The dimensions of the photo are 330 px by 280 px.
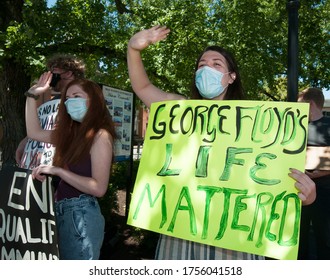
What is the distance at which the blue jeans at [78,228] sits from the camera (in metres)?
2.13

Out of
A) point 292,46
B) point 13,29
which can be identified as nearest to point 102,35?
point 13,29

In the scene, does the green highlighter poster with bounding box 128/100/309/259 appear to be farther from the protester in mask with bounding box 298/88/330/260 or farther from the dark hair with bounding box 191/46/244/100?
the protester in mask with bounding box 298/88/330/260

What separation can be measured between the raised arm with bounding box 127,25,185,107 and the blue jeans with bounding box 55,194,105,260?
632 mm

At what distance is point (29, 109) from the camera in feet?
8.45

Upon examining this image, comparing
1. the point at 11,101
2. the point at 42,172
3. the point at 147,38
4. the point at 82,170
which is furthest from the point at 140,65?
the point at 11,101

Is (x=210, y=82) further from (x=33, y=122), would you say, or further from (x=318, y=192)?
(x=318, y=192)

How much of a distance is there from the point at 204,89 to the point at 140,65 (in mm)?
401

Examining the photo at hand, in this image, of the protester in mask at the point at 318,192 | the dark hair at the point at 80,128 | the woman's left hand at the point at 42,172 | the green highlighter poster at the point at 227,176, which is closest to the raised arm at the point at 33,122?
the dark hair at the point at 80,128

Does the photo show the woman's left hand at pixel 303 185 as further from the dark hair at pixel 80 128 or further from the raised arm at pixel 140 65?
the dark hair at pixel 80 128

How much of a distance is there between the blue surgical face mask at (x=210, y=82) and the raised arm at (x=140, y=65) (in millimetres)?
151

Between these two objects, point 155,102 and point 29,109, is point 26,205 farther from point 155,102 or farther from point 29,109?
point 155,102

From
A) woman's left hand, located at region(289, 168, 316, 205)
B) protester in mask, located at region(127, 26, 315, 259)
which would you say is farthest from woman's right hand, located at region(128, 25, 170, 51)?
woman's left hand, located at region(289, 168, 316, 205)

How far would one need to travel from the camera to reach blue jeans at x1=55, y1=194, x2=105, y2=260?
84.0 inches

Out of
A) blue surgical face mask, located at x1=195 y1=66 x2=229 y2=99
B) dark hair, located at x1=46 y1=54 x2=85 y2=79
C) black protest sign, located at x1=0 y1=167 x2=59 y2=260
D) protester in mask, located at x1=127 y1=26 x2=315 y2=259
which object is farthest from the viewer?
dark hair, located at x1=46 y1=54 x2=85 y2=79
